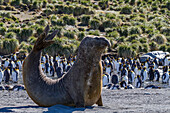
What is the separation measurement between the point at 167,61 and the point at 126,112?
24.7 meters

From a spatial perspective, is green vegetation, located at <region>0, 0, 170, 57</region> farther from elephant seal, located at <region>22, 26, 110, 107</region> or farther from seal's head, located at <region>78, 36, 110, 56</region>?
seal's head, located at <region>78, 36, 110, 56</region>

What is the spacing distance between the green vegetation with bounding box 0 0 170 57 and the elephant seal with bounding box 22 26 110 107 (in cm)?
2709

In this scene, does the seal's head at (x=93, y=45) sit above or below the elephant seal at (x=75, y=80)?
above

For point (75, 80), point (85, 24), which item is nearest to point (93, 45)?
point (75, 80)

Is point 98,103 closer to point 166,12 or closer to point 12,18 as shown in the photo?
point 12,18

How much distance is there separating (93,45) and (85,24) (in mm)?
43165

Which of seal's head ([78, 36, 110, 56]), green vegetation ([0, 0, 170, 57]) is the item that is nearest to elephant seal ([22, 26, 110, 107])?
seal's head ([78, 36, 110, 56])

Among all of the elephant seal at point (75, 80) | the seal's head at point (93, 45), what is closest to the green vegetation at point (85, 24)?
the elephant seal at point (75, 80)

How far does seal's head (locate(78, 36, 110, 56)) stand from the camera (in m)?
6.83

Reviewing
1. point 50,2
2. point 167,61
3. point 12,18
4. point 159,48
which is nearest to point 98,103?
point 167,61

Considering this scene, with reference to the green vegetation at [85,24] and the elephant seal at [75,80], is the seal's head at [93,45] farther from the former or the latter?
the green vegetation at [85,24]

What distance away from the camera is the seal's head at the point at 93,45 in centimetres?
683

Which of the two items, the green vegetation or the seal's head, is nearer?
the seal's head

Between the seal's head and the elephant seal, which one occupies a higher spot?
the seal's head
